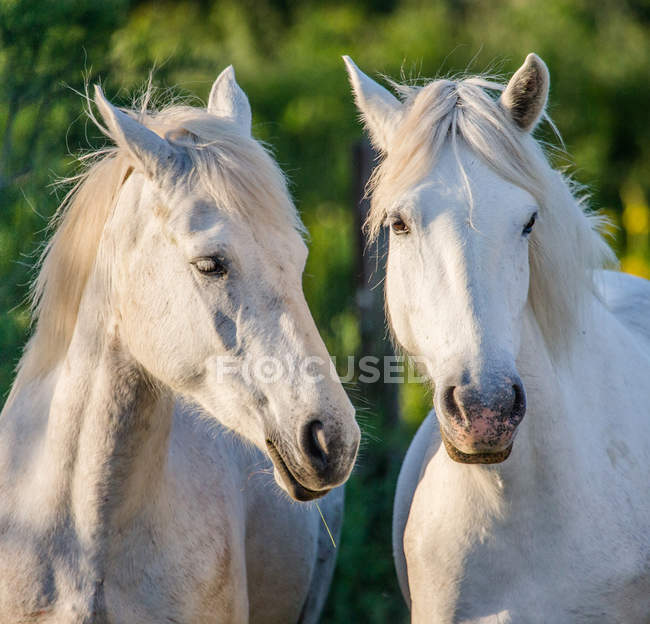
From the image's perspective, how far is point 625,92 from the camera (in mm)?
12180

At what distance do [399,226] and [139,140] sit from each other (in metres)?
0.78

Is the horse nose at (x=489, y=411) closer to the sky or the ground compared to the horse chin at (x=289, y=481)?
closer to the sky

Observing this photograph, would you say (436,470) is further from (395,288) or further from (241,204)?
(241,204)

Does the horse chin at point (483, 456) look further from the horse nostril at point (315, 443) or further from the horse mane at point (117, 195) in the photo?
the horse mane at point (117, 195)

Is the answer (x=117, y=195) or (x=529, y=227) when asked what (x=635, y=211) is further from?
(x=117, y=195)

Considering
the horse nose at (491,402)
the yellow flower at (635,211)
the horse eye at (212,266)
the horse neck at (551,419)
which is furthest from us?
the yellow flower at (635,211)

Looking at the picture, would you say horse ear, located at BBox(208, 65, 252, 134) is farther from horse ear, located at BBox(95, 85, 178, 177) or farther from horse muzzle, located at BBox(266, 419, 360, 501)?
horse muzzle, located at BBox(266, 419, 360, 501)

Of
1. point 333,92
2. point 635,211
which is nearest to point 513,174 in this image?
point 635,211

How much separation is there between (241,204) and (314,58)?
35.6 feet

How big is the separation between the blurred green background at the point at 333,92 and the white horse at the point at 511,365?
634 mm

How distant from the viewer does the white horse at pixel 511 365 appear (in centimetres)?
237

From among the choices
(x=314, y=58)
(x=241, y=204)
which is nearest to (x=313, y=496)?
(x=241, y=204)

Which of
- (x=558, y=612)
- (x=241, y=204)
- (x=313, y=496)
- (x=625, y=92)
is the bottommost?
(x=625, y=92)

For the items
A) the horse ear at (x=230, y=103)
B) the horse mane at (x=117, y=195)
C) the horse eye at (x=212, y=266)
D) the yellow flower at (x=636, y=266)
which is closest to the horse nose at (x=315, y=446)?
the horse eye at (x=212, y=266)
